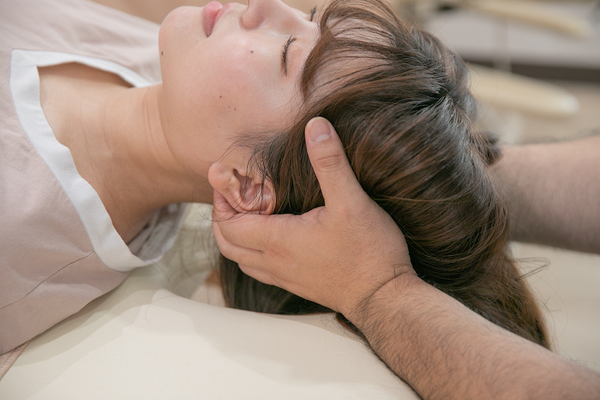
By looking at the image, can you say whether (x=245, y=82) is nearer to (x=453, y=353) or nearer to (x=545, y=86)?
(x=453, y=353)

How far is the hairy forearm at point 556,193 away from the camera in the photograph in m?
1.18

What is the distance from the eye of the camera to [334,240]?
0.84 metres

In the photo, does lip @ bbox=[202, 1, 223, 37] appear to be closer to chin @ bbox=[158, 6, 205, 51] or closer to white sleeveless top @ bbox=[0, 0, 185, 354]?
chin @ bbox=[158, 6, 205, 51]

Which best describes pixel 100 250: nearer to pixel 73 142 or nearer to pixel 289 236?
pixel 73 142

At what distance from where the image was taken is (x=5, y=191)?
2.76 ft

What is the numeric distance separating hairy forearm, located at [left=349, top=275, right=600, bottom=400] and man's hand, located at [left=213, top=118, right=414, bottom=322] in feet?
0.13

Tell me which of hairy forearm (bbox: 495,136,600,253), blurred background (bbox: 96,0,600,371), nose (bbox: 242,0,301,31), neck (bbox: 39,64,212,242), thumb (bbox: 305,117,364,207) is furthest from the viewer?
blurred background (bbox: 96,0,600,371)

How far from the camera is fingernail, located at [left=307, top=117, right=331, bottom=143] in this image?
0.80m

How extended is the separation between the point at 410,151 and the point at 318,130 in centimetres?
17

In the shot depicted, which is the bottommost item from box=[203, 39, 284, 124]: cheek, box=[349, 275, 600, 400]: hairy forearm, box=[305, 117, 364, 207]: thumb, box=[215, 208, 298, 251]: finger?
box=[349, 275, 600, 400]: hairy forearm

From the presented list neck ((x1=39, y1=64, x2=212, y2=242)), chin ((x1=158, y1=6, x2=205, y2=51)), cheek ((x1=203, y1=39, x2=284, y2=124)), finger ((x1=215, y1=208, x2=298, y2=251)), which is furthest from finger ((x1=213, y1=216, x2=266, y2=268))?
chin ((x1=158, y1=6, x2=205, y2=51))

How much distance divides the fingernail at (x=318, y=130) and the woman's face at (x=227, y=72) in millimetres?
84

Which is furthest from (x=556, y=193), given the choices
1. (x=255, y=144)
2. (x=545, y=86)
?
(x=545, y=86)

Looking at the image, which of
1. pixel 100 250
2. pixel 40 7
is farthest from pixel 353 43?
pixel 40 7
